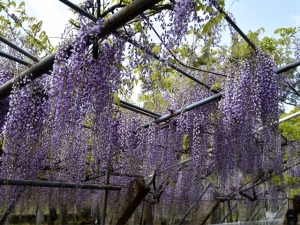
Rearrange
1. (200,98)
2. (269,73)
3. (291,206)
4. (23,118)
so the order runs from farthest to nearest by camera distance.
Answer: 1. (291,206)
2. (200,98)
3. (269,73)
4. (23,118)

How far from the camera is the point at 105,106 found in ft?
8.84

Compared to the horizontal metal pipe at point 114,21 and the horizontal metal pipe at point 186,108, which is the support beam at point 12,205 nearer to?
the horizontal metal pipe at point 114,21

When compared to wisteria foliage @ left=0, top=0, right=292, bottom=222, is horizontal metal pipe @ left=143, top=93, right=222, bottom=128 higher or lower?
higher

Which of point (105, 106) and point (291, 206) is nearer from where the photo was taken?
point (105, 106)

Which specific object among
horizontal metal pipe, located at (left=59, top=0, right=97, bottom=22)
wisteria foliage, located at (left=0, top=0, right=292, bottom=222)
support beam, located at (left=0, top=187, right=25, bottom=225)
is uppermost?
horizontal metal pipe, located at (left=59, top=0, right=97, bottom=22)

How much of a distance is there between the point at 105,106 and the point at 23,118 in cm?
77

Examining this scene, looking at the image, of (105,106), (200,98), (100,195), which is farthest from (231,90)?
(100,195)

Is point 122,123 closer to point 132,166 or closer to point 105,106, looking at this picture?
point 132,166


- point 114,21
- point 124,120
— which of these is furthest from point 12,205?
point 114,21

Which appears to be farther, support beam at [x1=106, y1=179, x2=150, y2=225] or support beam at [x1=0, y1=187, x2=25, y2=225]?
support beam at [x1=106, y1=179, x2=150, y2=225]

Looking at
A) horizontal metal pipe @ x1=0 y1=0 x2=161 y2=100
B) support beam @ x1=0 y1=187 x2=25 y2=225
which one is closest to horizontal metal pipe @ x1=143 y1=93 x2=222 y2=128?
support beam @ x1=0 y1=187 x2=25 y2=225

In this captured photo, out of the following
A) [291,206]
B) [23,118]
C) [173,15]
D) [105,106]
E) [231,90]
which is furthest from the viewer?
[291,206]

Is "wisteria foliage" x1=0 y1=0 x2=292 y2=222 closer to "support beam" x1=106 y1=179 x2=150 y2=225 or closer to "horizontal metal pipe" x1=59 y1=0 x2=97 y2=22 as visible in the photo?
"horizontal metal pipe" x1=59 y1=0 x2=97 y2=22

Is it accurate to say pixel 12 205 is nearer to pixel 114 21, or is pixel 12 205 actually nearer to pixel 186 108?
pixel 186 108
